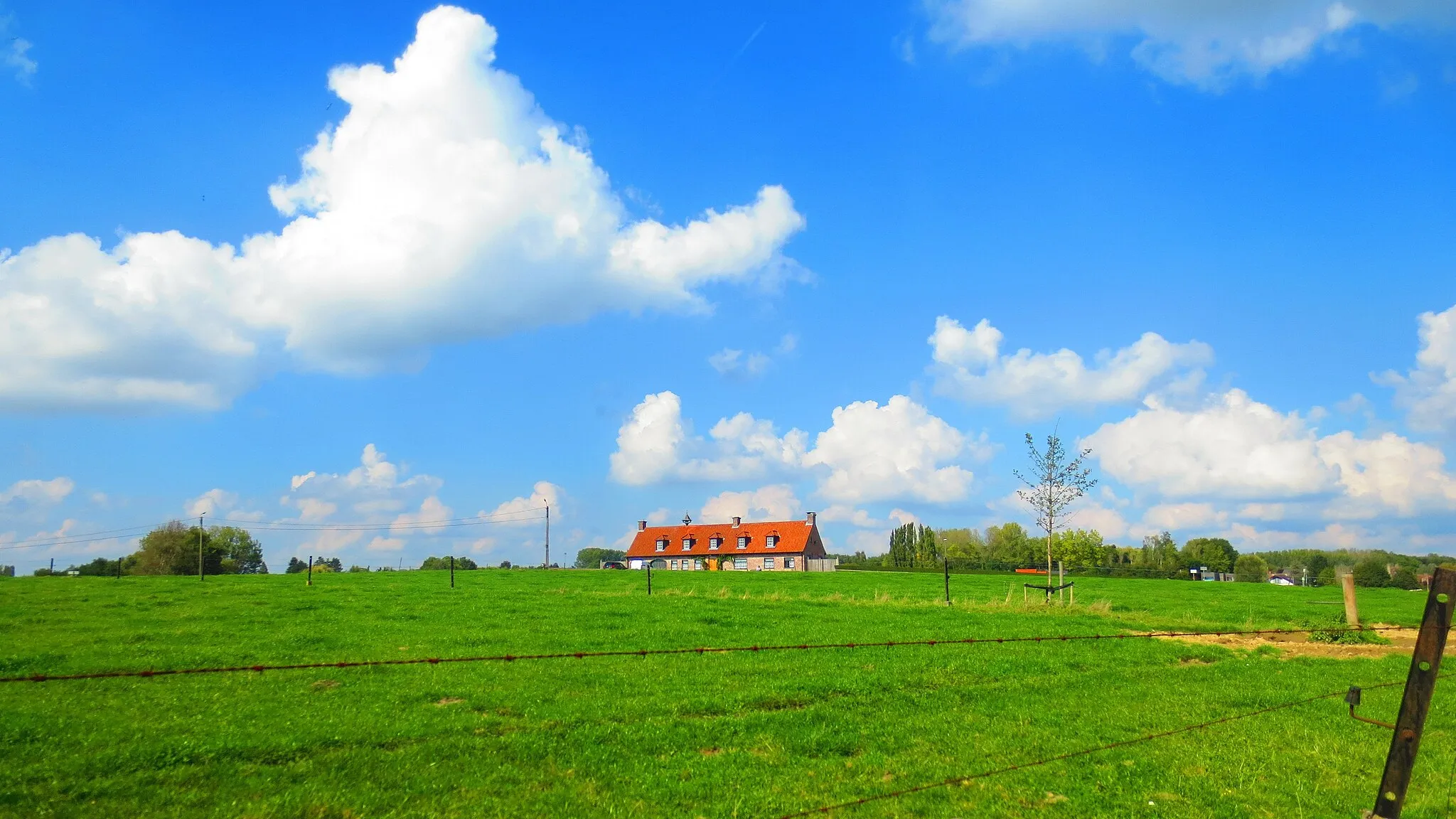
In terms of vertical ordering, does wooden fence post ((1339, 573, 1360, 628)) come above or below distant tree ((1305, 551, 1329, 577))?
above

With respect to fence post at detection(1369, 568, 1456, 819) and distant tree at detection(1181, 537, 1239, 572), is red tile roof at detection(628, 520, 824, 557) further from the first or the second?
fence post at detection(1369, 568, 1456, 819)

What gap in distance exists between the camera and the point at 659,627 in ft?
81.9

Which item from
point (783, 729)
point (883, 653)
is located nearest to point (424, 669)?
point (783, 729)

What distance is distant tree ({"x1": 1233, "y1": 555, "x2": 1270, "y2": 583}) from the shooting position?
133150mm

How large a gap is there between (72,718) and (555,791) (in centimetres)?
827

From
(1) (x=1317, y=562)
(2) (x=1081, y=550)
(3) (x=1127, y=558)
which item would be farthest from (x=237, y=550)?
(1) (x=1317, y=562)

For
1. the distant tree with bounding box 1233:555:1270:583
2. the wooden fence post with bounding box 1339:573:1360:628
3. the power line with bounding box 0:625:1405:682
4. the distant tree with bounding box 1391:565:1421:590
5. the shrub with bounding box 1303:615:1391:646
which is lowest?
the distant tree with bounding box 1233:555:1270:583

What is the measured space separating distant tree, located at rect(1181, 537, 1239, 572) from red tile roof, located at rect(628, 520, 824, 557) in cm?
7439

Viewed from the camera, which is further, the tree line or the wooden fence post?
the tree line

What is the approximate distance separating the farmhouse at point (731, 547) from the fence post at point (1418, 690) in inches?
4494

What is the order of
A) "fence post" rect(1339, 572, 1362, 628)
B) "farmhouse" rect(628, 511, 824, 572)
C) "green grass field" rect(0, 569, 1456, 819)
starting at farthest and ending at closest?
1. "farmhouse" rect(628, 511, 824, 572)
2. "fence post" rect(1339, 572, 1362, 628)
3. "green grass field" rect(0, 569, 1456, 819)

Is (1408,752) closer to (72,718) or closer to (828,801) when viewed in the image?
(828,801)

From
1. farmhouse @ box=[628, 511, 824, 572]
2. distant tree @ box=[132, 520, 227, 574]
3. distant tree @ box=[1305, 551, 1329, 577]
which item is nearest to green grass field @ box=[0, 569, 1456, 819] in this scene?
distant tree @ box=[132, 520, 227, 574]

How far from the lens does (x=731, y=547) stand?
13138 cm
